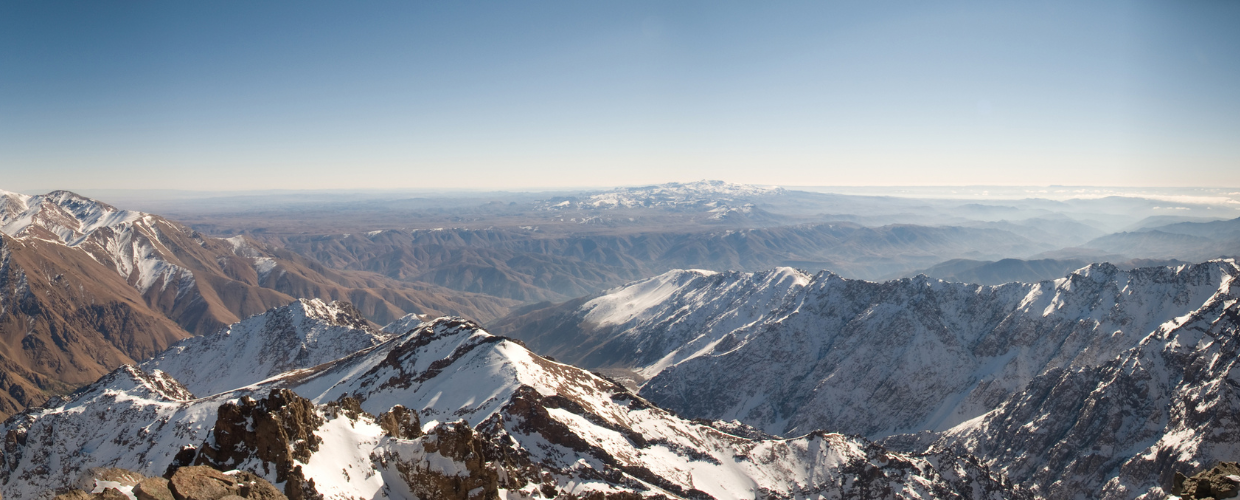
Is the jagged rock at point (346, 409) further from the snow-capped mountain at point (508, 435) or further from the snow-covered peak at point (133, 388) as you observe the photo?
the snow-covered peak at point (133, 388)

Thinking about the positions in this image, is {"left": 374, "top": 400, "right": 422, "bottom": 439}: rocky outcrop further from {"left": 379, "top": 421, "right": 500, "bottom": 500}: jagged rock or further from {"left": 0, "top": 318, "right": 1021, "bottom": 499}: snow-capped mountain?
{"left": 379, "top": 421, "right": 500, "bottom": 500}: jagged rock

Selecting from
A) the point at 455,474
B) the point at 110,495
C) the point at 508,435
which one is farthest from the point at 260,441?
the point at 508,435

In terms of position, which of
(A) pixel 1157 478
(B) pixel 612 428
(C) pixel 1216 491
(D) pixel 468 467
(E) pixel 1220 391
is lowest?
(A) pixel 1157 478

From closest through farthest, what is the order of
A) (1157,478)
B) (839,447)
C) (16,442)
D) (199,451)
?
(199,451) < (16,442) < (839,447) < (1157,478)

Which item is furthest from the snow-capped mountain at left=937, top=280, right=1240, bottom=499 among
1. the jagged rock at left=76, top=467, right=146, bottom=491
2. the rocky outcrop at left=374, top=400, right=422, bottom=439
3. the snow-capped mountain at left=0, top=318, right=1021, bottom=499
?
the jagged rock at left=76, top=467, right=146, bottom=491

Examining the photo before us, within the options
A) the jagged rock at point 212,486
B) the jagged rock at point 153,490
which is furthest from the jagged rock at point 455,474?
the jagged rock at point 153,490

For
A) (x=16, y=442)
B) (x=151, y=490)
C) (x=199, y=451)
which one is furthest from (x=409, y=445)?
(x=16, y=442)

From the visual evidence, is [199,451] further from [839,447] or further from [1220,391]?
[1220,391]
